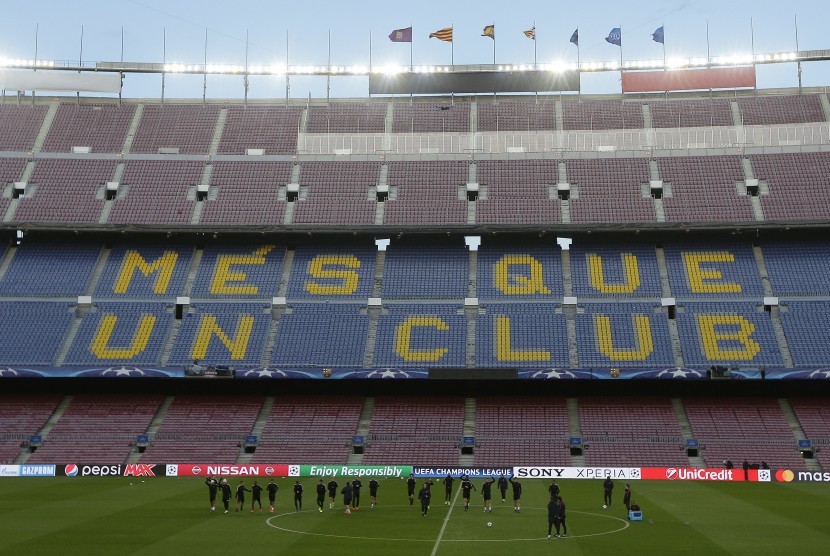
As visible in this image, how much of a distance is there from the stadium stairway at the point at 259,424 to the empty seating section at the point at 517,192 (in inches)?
794

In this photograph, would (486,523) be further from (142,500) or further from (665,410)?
(665,410)

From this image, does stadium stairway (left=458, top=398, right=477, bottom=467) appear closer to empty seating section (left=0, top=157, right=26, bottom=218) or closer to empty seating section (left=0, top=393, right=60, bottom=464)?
empty seating section (left=0, top=393, right=60, bottom=464)

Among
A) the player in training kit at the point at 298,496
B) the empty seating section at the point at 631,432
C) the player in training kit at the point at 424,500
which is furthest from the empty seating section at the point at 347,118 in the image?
the player in training kit at the point at 424,500

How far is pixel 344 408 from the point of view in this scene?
5959 cm

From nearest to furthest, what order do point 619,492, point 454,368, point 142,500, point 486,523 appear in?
point 486,523
point 142,500
point 619,492
point 454,368

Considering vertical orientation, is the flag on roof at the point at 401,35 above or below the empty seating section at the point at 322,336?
above

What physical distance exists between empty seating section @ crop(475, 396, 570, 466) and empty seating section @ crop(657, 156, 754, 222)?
17.4 m

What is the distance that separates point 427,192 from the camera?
2714 inches

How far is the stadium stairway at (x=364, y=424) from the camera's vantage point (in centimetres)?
5488

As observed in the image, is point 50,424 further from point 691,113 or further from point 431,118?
point 691,113

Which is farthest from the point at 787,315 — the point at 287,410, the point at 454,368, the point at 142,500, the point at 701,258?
the point at 142,500

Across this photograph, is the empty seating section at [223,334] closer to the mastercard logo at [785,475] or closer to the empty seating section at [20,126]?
the empty seating section at [20,126]

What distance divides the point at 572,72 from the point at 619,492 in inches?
1688

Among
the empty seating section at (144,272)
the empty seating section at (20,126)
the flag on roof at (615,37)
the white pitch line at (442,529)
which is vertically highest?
the flag on roof at (615,37)
